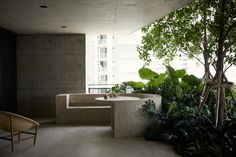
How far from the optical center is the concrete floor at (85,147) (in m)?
4.36

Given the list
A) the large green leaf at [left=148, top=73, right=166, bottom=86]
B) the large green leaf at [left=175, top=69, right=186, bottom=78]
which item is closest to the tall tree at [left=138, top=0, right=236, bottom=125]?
the large green leaf at [left=175, top=69, right=186, bottom=78]

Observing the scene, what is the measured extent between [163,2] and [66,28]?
3.56 meters

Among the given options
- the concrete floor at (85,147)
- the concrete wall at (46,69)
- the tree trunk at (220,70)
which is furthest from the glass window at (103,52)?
the tree trunk at (220,70)

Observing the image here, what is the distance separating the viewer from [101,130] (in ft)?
20.5

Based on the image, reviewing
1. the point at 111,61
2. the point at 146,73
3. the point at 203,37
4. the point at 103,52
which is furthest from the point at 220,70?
the point at 103,52

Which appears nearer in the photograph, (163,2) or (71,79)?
(163,2)

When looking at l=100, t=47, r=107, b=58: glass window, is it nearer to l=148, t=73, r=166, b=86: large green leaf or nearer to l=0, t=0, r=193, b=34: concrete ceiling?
l=0, t=0, r=193, b=34: concrete ceiling

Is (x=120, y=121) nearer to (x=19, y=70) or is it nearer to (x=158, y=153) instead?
(x=158, y=153)

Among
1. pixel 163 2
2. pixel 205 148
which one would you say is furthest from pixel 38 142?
pixel 163 2

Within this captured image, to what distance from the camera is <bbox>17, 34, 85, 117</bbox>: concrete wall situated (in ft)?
27.5

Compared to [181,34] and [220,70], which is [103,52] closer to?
[181,34]

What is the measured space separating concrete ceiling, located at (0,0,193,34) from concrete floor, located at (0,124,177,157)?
8.89 feet

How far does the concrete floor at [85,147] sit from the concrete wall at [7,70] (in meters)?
2.16

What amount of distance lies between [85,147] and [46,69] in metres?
4.35
